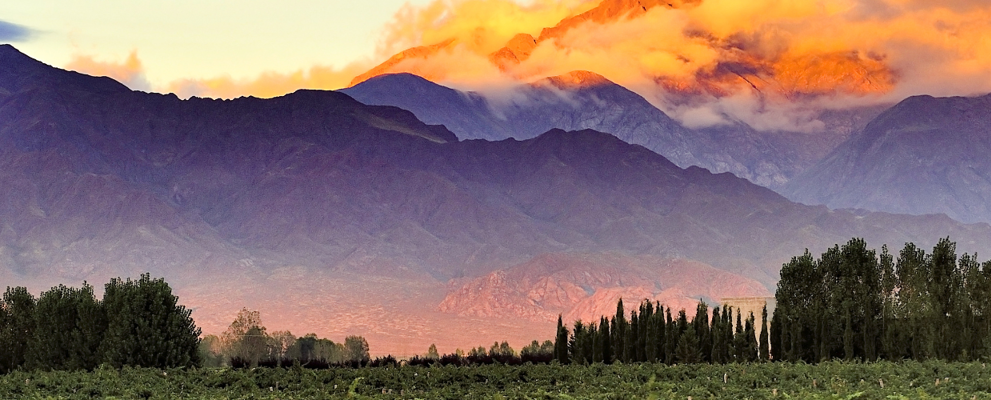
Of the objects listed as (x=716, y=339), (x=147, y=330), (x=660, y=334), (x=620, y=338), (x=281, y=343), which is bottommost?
(x=147, y=330)

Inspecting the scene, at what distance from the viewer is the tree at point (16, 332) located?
45406 millimetres

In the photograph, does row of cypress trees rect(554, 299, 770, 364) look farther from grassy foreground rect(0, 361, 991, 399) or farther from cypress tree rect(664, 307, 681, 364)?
grassy foreground rect(0, 361, 991, 399)

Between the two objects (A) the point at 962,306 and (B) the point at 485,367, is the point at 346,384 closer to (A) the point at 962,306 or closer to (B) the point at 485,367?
(B) the point at 485,367

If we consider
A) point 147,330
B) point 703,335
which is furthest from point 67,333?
point 703,335

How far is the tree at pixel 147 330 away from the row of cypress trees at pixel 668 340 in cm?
1471

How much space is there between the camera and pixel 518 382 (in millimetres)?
28125

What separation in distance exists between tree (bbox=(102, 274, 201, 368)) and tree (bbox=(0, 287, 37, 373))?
4285 mm

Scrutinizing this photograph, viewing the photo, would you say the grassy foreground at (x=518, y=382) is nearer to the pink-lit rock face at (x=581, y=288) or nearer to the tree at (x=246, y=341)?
the tree at (x=246, y=341)

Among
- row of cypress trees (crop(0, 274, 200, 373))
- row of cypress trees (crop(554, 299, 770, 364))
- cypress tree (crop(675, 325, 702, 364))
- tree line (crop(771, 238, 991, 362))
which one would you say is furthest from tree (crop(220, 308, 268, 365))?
cypress tree (crop(675, 325, 702, 364))

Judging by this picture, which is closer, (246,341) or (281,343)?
(246,341)

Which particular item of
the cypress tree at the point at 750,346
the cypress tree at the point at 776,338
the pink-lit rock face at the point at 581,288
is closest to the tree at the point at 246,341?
the pink-lit rock face at the point at 581,288

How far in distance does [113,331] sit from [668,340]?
2057 centimetres

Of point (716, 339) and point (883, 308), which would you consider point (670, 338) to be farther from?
point (883, 308)

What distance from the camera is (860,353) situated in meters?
44.3
